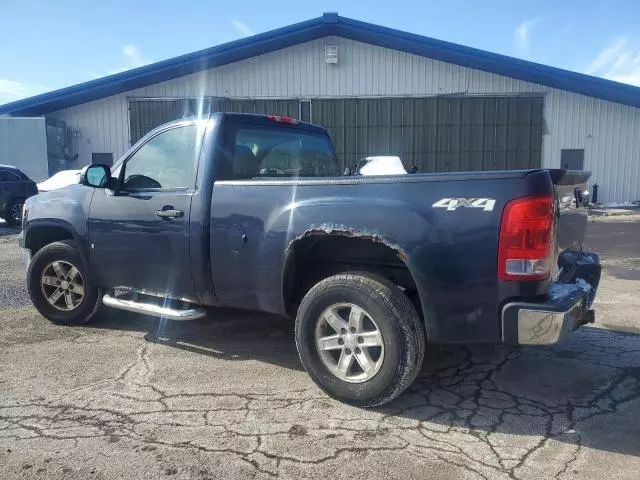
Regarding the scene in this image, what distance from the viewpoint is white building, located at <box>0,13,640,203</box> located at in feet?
65.8

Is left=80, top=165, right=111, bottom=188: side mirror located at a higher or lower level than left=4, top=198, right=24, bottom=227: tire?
higher

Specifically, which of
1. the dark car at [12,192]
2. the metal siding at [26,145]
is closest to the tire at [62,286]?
the dark car at [12,192]

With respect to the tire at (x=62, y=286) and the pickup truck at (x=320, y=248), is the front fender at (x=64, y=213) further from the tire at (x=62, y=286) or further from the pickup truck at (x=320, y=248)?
the tire at (x=62, y=286)

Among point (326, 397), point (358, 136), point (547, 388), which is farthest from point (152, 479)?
point (358, 136)

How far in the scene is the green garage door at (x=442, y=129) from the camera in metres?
20.2

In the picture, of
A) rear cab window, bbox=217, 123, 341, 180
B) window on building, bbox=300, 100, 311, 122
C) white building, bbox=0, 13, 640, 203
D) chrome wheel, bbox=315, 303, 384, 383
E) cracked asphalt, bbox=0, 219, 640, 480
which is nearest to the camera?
cracked asphalt, bbox=0, 219, 640, 480

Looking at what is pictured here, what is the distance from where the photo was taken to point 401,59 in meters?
20.1

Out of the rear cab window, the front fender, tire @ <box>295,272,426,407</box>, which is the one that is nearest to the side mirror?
the front fender

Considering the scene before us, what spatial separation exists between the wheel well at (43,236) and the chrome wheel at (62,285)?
0.30 m

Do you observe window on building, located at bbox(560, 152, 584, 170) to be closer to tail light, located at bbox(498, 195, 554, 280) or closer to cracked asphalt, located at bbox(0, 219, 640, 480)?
cracked asphalt, located at bbox(0, 219, 640, 480)

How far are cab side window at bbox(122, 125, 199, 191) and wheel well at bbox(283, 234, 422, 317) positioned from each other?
1.08 metres

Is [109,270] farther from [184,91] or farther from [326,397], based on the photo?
[184,91]

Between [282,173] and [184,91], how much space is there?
17918 millimetres

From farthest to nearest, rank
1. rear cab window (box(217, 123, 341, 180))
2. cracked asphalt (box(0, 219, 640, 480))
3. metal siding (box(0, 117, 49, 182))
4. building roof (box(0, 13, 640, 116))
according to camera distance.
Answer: building roof (box(0, 13, 640, 116)), metal siding (box(0, 117, 49, 182)), rear cab window (box(217, 123, 341, 180)), cracked asphalt (box(0, 219, 640, 480))
